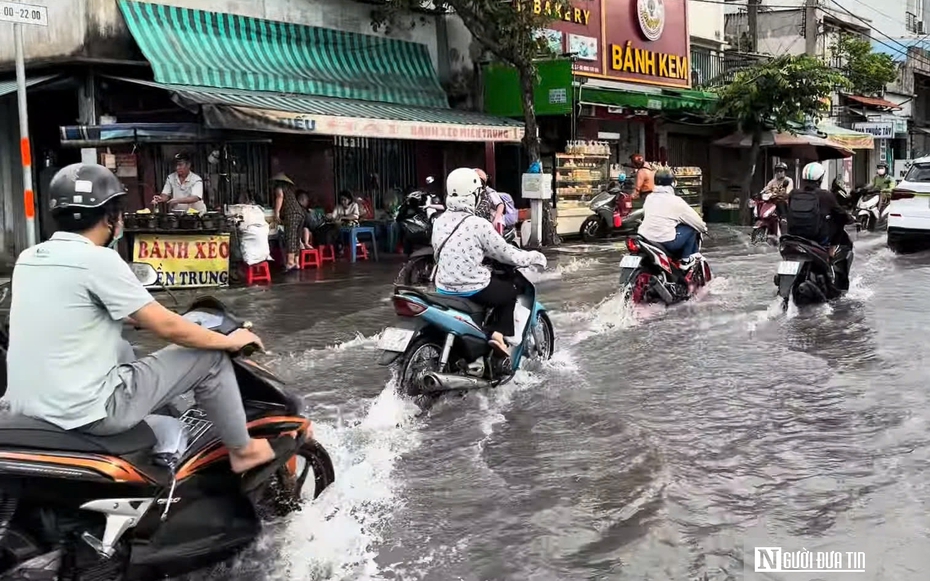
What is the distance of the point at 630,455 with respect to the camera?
537 cm

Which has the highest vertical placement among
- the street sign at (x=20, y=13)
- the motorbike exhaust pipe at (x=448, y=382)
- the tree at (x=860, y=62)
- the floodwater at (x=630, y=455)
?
the tree at (x=860, y=62)

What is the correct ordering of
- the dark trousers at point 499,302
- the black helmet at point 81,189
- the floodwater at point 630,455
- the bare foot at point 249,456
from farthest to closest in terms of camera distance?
the dark trousers at point 499,302 → the floodwater at point 630,455 → the bare foot at point 249,456 → the black helmet at point 81,189

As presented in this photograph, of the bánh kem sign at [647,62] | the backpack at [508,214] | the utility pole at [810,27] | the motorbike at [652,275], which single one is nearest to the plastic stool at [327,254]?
the backpack at [508,214]

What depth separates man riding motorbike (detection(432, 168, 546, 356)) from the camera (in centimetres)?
641

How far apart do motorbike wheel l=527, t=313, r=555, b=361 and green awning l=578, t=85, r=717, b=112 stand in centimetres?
1085

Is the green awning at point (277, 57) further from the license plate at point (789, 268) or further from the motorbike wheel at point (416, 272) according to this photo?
the license plate at point (789, 268)

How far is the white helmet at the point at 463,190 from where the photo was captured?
6352 millimetres

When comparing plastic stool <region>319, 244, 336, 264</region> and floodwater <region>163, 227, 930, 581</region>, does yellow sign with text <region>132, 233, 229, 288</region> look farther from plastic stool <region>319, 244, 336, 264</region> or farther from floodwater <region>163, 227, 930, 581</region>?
plastic stool <region>319, 244, 336, 264</region>

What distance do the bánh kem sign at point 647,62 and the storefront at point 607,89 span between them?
0.02 m

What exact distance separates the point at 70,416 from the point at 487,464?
261 cm

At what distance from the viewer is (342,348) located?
848cm

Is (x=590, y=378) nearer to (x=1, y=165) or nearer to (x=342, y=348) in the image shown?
(x=342, y=348)

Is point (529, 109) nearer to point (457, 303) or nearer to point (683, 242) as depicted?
point (683, 242)

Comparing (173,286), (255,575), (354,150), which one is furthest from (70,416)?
(354,150)
